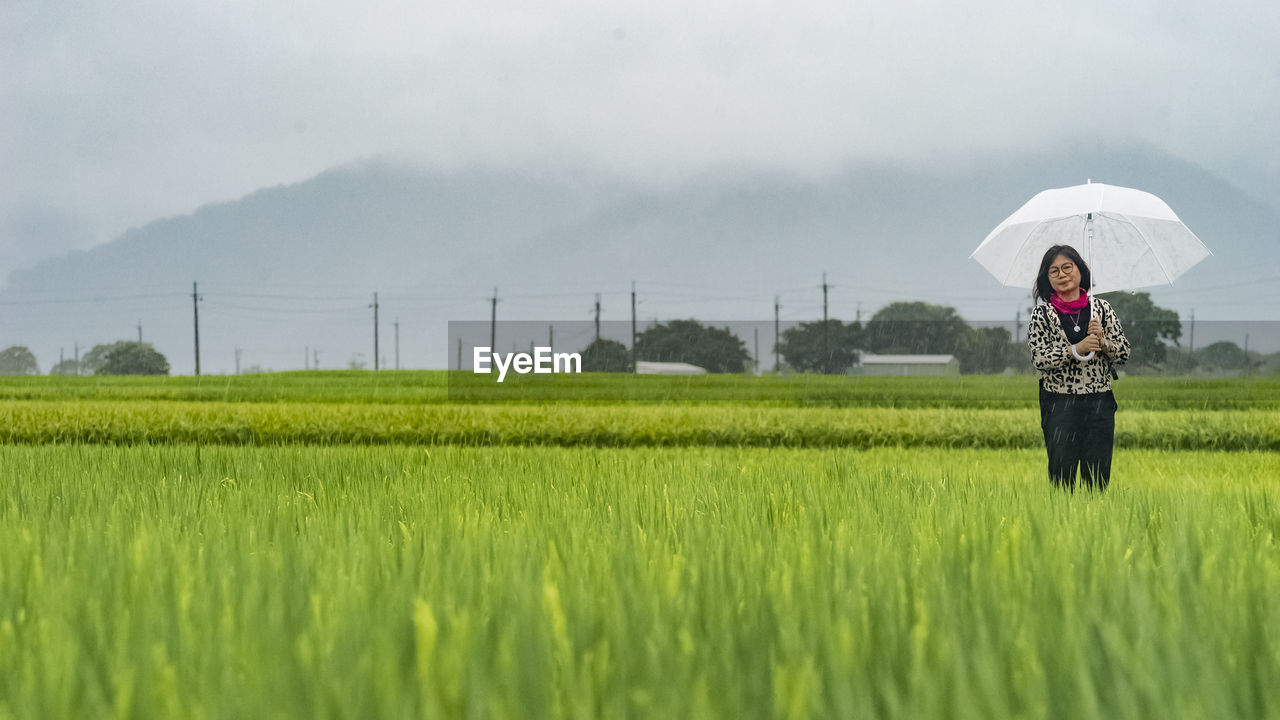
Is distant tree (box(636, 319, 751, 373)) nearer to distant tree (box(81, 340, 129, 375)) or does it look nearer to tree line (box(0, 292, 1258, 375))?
tree line (box(0, 292, 1258, 375))

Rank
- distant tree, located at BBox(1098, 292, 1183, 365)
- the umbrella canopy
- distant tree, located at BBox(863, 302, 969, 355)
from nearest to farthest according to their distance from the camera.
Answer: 1. the umbrella canopy
2. distant tree, located at BBox(1098, 292, 1183, 365)
3. distant tree, located at BBox(863, 302, 969, 355)

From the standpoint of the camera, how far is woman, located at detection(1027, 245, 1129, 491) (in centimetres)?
434

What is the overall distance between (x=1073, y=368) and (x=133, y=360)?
80.1 m

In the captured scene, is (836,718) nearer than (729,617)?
Yes

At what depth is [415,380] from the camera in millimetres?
30266

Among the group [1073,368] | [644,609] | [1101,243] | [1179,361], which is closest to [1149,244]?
[1101,243]

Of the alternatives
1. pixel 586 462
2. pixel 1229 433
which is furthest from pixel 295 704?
pixel 1229 433

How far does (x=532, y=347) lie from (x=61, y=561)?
3686 cm

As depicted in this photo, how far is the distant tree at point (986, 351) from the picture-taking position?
152 feet

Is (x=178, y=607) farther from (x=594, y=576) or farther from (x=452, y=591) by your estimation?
(x=594, y=576)

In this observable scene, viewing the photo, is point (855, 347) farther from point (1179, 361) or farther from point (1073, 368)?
point (1073, 368)

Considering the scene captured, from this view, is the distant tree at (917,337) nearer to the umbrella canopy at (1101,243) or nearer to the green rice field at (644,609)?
the umbrella canopy at (1101,243)

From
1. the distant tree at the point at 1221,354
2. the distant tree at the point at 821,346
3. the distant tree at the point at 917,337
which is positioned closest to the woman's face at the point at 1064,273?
the distant tree at the point at 821,346

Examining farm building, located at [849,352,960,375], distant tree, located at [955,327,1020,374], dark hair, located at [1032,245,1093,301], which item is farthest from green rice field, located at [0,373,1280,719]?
farm building, located at [849,352,960,375]
